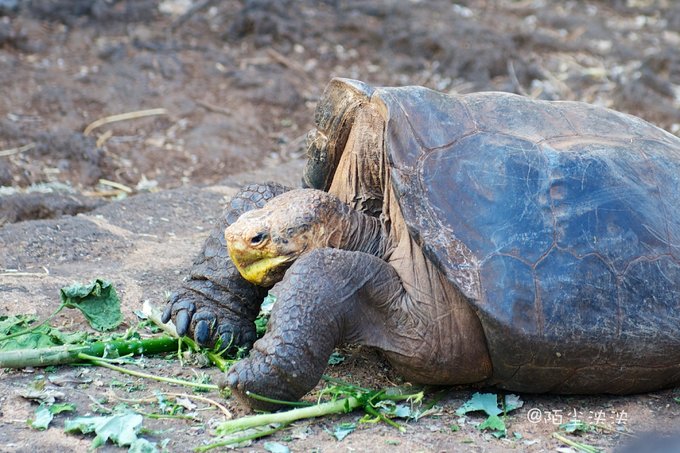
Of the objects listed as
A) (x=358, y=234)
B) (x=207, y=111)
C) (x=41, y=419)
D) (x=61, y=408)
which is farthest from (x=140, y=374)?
(x=207, y=111)

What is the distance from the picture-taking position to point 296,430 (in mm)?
3100

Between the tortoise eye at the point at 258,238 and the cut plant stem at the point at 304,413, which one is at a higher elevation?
the tortoise eye at the point at 258,238

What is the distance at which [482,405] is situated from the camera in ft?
11.0

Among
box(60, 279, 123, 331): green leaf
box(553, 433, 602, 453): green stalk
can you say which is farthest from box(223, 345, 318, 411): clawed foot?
box(60, 279, 123, 331): green leaf

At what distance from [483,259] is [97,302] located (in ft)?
5.57

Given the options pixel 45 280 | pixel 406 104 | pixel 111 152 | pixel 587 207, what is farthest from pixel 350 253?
pixel 111 152

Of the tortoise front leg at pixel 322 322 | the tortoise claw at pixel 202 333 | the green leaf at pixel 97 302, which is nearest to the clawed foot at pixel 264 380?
the tortoise front leg at pixel 322 322

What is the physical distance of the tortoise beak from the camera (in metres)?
3.53

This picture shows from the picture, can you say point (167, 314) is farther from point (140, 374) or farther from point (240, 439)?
point (240, 439)

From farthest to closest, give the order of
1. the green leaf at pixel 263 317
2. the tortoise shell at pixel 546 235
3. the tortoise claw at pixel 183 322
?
the green leaf at pixel 263 317 < the tortoise claw at pixel 183 322 < the tortoise shell at pixel 546 235

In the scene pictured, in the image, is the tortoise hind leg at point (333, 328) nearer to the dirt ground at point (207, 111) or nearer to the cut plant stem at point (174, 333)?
the dirt ground at point (207, 111)

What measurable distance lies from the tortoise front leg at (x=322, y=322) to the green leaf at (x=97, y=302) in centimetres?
97

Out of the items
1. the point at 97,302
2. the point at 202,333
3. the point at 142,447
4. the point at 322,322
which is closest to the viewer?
the point at 142,447

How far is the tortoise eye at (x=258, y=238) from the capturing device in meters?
3.52
